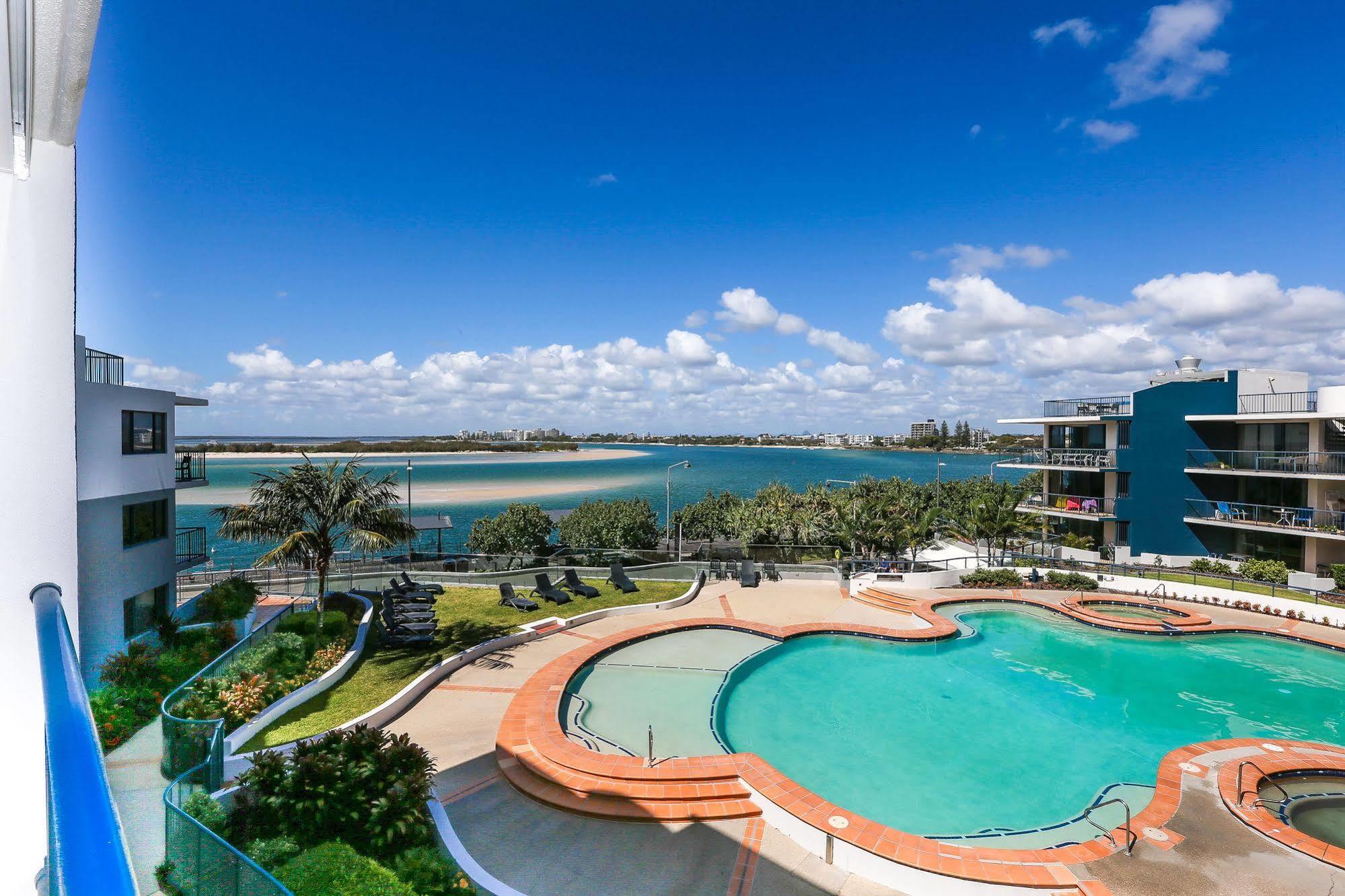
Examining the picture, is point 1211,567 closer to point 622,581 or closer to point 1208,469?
point 1208,469

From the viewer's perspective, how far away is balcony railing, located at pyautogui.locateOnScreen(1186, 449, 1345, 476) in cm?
2703

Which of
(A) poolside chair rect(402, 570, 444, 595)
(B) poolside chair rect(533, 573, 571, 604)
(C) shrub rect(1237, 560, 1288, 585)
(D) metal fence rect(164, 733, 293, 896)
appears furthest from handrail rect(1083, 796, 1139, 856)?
(C) shrub rect(1237, 560, 1288, 585)

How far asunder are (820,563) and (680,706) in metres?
14.7

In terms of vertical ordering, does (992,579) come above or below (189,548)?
below

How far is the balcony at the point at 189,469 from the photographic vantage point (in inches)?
691

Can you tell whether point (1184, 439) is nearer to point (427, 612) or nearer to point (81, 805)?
point (427, 612)

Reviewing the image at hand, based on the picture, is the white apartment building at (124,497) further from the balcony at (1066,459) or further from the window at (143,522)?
the balcony at (1066,459)

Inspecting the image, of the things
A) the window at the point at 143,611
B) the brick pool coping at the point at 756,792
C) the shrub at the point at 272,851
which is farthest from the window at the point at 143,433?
the shrub at the point at 272,851

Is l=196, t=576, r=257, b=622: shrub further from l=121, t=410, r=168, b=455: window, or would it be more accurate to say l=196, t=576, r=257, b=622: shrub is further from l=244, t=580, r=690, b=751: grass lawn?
l=121, t=410, r=168, b=455: window

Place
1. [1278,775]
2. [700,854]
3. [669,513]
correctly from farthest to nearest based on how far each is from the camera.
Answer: [669,513] < [1278,775] < [700,854]

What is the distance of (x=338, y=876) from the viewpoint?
762 centimetres

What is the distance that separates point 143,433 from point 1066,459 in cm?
3960

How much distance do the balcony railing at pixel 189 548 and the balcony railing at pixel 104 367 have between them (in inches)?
189

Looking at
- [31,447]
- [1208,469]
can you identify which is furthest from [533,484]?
[31,447]
